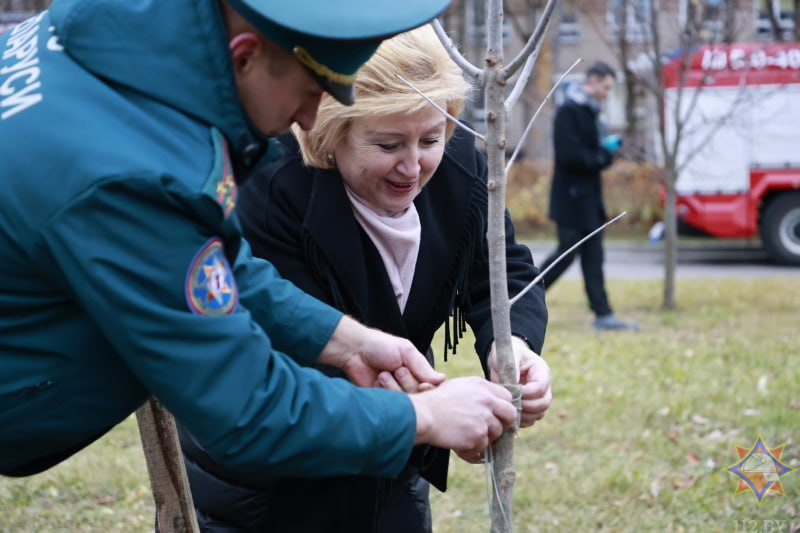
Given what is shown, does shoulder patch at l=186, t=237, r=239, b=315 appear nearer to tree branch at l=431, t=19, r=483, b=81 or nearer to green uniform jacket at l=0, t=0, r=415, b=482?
green uniform jacket at l=0, t=0, r=415, b=482

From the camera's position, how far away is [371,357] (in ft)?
7.22

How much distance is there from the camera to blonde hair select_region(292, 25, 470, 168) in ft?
7.83

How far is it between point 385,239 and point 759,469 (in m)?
2.70

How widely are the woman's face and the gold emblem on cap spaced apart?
0.70 meters

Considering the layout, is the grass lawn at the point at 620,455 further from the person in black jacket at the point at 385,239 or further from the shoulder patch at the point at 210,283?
the shoulder patch at the point at 210,283

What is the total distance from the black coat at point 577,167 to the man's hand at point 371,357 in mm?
6681

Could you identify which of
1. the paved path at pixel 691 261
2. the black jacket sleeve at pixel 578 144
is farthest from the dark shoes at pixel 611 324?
the paved path at pixel 691 261

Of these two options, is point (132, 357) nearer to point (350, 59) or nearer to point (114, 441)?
point (350, 59)

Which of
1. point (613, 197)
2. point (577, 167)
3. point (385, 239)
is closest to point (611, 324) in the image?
point (577, 167)

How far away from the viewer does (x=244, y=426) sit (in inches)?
62.1

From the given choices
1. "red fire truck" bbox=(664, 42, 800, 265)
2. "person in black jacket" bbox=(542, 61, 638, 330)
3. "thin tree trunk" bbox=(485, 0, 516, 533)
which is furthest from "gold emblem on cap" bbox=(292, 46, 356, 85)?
"red fire truck" bbox=(664, 42, 800, 265)

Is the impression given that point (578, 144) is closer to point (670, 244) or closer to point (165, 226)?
point (670, 244)

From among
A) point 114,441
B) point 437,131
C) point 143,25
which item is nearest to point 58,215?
point 143,25

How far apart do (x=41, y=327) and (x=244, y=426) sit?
364mm
